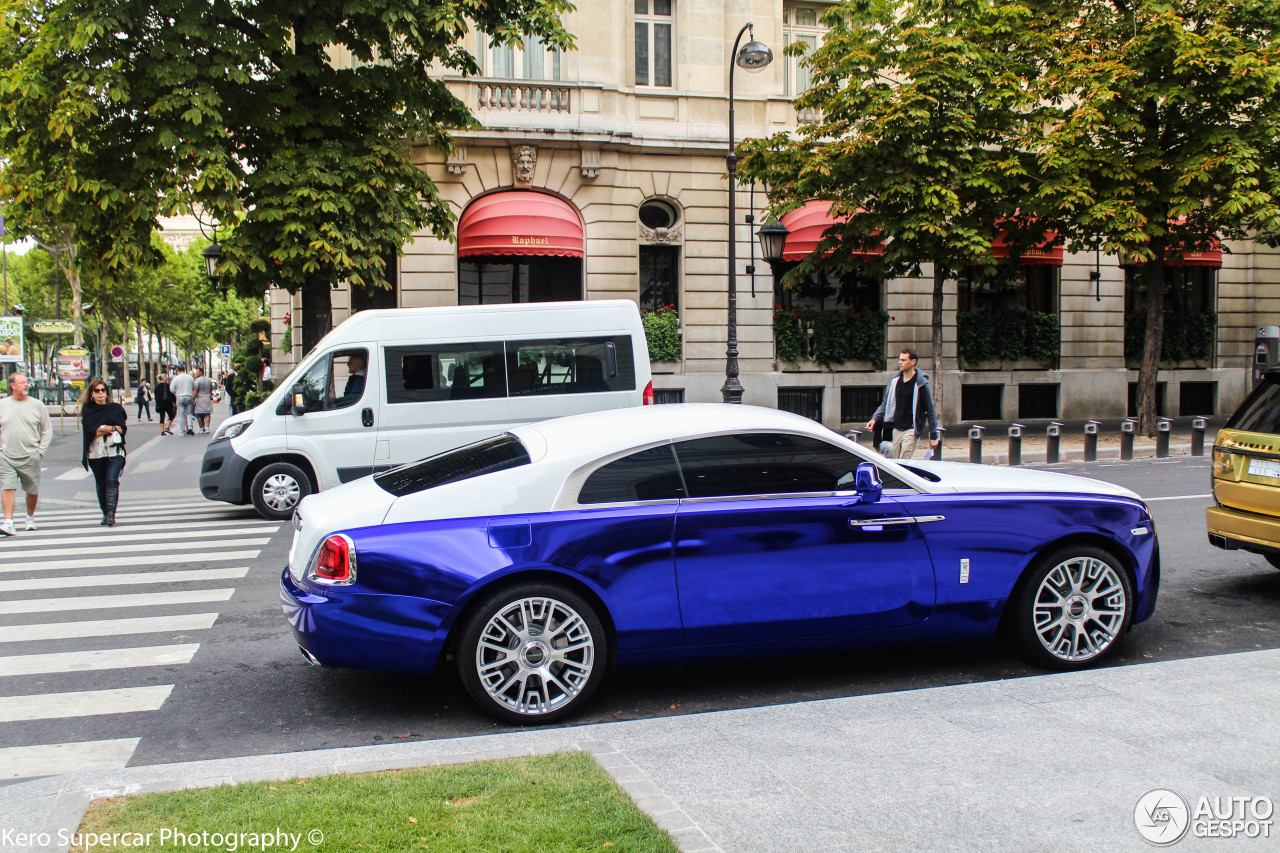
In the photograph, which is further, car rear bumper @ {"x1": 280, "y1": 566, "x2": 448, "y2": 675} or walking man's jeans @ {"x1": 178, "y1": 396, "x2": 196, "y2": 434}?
walking man's jeans @ {"x1": 178, "y1": 396, "x2": 196, "y2": 434}

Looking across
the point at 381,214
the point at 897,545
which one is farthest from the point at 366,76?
the point at 897,545

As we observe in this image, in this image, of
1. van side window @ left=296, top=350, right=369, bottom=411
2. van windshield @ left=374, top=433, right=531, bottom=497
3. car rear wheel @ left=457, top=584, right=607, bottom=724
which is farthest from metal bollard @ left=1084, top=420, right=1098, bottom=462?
car rear wheel @ left=457, top=584, right=607, bottom=724

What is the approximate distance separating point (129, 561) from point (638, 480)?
6.68 meters

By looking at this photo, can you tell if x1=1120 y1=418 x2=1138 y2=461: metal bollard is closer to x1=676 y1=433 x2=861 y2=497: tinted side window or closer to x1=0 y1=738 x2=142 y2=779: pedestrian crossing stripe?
x1=676 y1=433 x2=861 y2=497: tinted side window

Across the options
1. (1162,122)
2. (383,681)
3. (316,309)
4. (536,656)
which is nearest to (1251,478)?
(536,656)

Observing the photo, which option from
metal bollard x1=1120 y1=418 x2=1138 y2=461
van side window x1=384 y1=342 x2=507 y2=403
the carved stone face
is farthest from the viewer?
the carved stone face

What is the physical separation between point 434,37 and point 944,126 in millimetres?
9162

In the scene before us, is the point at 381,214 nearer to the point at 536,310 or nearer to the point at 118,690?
the point at 536,310

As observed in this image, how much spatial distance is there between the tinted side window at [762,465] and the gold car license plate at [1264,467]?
12.0 ft

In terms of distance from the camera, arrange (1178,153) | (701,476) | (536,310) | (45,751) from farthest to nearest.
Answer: (1178,153), (536,310), (701,476), (45,751)

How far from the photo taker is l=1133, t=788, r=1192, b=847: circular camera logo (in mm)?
3248

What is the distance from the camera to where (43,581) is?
8477 millimetres

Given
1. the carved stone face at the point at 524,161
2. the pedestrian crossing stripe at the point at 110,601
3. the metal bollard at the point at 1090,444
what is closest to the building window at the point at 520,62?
the carved stone face at the point at 524,161

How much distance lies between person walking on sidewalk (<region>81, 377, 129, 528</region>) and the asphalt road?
16.1 feet
